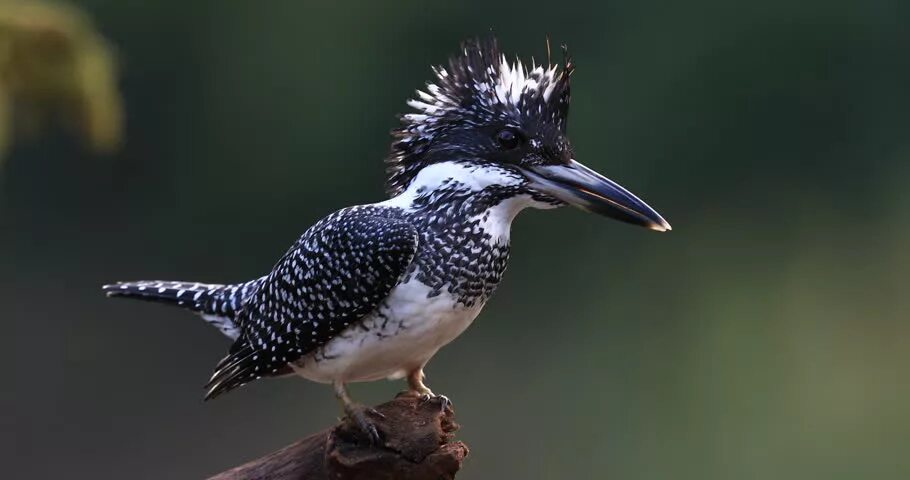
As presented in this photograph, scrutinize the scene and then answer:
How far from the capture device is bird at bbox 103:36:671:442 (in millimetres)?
1249

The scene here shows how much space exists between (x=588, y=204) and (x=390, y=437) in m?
0.35

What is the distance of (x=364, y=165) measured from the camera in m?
3.09

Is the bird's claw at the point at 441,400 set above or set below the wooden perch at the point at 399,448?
above

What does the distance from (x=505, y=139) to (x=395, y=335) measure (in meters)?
0.26

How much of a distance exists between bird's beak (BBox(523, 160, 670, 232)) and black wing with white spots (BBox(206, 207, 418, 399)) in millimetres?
164

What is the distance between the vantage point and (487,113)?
4.20 ft

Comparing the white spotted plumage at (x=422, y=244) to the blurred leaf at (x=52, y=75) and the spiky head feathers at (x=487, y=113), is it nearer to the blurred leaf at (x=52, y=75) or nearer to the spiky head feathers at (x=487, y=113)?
the spiky head feathers at (x=487, y=113)

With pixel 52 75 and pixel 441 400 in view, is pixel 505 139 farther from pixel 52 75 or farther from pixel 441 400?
pixel 52 75

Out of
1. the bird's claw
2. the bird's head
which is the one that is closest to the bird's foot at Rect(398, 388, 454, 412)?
the bird's claw

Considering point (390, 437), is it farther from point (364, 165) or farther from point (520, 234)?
point (520, 234)

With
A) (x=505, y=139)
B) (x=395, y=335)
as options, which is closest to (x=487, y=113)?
(x=505, y=139)


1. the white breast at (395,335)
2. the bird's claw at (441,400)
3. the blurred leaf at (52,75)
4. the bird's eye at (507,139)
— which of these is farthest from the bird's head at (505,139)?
the blurred leaf at (52,75)

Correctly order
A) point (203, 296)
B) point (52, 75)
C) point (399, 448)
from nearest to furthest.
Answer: point (399, 448), point (203, 296), point (52, 75)

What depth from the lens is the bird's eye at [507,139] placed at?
4.15 feet
